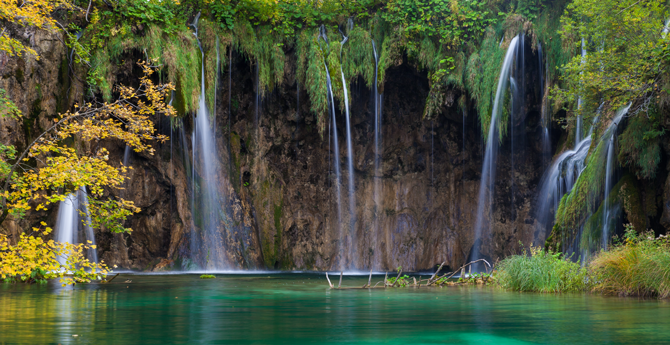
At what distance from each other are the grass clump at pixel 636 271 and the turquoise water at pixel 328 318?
0.64 m

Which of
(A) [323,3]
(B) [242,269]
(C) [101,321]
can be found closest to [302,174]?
(B) [242,269]

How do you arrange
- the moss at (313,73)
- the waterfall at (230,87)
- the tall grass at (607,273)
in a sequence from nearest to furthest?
the tall grass at (607,273) < the moss at (313,73) < the waterfall at (230,87)

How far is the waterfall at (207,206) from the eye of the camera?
21734 millimetres

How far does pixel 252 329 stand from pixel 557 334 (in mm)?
3324

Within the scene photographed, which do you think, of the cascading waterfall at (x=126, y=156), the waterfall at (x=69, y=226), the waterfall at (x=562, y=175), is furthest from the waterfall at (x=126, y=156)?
the waterfall at (x=562, y=175)

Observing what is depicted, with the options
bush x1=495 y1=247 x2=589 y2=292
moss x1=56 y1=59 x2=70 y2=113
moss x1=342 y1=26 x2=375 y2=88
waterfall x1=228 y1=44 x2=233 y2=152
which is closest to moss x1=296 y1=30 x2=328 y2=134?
moss x1=342 y1=26 x2=375 y2=88

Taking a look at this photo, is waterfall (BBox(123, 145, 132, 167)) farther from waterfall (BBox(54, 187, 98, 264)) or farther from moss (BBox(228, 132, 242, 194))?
moss (BBox(228, 132, 242, 194))

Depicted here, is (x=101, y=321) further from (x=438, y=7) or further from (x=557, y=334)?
(x=438, y=7)

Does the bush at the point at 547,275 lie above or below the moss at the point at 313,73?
below

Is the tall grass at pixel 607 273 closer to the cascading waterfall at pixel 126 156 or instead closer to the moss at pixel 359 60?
the moss at pixel 359 60

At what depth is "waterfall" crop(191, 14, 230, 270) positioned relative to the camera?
2173cm

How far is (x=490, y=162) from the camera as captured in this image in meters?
21.6

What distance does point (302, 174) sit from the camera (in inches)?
980

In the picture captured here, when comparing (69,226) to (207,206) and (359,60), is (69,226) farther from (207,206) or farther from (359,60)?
(359,60)
